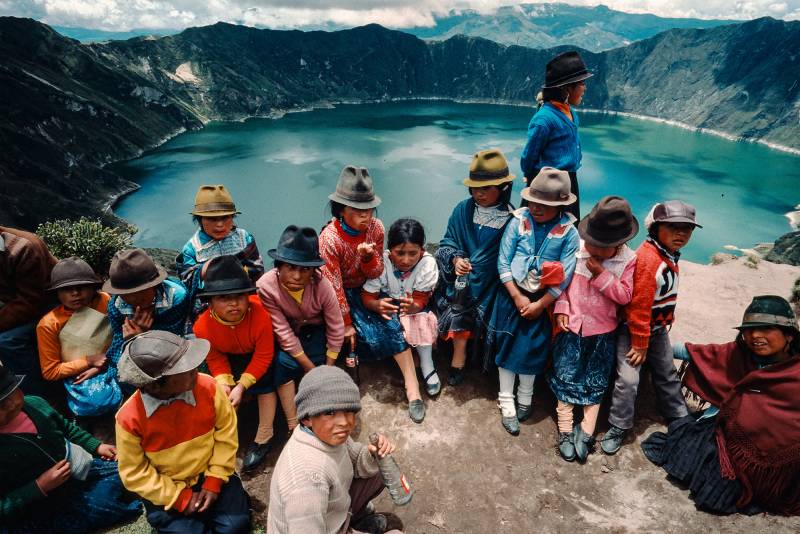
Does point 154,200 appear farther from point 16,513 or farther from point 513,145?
point 513,145

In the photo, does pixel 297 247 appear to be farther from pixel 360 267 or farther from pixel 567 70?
pixel 567 70

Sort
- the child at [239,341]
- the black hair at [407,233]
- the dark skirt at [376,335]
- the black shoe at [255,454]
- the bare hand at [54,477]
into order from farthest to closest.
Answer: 1. the dark skirt at [376,335]
2. the black hair at [407,233]
3. the black shoe at [255,454]
4. the child at [239,341]
5. the bare hand at [54,477]

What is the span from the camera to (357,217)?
3.49 metres

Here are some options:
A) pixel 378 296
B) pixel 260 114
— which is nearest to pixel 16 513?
pixel 378 296

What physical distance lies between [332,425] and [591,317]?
2300 mm

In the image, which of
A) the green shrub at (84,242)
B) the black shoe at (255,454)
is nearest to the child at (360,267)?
the black shoe at (255,454)

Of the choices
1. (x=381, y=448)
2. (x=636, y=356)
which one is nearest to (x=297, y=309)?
(x=381, y=448)

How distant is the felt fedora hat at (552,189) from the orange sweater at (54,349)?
12.9ft

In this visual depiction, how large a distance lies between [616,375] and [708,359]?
2.18 feet

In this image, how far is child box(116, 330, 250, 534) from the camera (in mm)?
2186

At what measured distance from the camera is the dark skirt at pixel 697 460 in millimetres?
2734

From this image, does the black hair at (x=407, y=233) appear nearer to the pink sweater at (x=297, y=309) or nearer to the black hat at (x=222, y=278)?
the pink sweater at (x=297, y=309)

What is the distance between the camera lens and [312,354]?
11.5 ft

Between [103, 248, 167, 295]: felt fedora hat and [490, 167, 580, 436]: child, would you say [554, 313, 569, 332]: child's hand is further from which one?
[103, 248, 167, 295]: felt fedora hat
